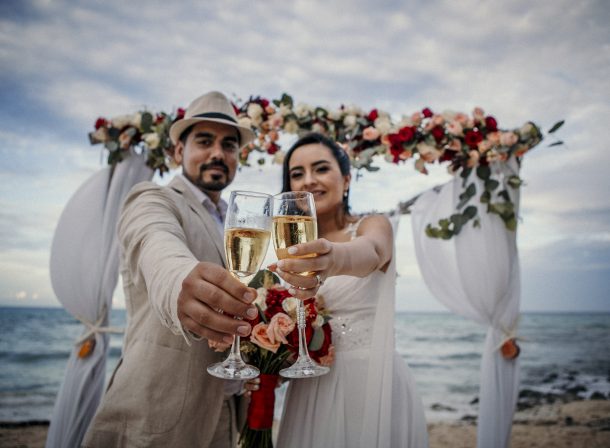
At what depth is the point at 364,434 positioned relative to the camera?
2.09 metres

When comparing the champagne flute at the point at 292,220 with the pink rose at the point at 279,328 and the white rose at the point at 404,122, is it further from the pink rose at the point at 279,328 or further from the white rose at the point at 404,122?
the white rose at the point at 404,122

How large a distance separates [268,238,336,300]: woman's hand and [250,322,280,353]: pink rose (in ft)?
1.72

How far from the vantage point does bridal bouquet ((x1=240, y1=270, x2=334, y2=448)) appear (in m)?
1.87

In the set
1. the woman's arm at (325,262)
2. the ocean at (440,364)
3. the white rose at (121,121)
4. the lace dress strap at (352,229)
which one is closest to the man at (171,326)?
the woman's arm at (325,262)

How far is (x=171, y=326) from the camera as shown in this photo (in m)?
1.17

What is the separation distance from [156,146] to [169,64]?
2.71 m

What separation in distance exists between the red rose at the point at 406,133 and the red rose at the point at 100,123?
342cm

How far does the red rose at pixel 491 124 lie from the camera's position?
4.01 metres

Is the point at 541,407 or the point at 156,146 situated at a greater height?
the point at 156,146

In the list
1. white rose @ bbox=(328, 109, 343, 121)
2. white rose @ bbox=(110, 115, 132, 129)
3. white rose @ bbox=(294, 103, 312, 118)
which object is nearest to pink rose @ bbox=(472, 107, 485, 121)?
white rose @ bbox=(328, 109, 343, 121)

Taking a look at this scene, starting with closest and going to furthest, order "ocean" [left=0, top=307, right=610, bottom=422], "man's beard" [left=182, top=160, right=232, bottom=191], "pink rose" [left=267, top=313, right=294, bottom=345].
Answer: "pink rose" [left=267, top=313, right=294, bottom=345] → "man's beard" [left=182, top=160, right=232, bottom=191] → "ocean" [left=0, top=307, right=610, bottom=422]

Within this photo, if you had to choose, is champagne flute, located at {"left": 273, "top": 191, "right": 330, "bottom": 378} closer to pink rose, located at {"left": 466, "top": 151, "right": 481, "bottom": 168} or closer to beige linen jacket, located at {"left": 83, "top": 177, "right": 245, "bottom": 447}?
beige linen jacket, located at {"left": 83, "top": 177, "right": 245, "bottom": 447}

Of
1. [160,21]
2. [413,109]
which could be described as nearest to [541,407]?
[413,109]

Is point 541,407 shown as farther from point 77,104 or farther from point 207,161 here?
point 77,104
